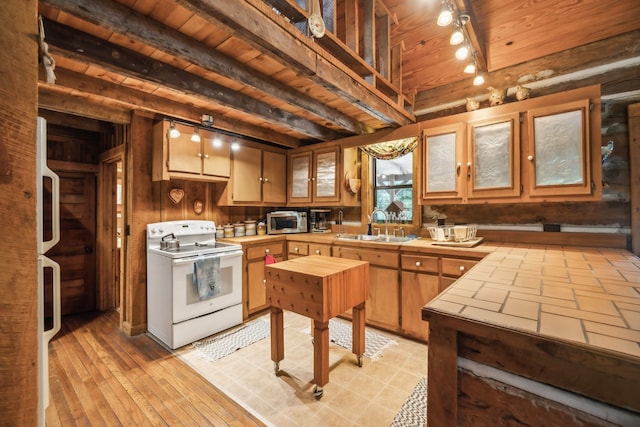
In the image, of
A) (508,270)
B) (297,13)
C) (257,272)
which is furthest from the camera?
(257,272)

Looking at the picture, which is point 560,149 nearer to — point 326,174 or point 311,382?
point 326,174

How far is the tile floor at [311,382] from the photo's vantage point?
5.78 feet

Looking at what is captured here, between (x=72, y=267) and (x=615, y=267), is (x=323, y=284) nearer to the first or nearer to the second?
(x=615, y=267)

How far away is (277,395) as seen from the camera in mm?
1944

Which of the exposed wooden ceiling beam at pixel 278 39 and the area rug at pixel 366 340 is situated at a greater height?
the exposed wooden ceiling beam at pixel 278 39

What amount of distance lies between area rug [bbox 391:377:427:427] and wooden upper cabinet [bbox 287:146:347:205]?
7.42 ft

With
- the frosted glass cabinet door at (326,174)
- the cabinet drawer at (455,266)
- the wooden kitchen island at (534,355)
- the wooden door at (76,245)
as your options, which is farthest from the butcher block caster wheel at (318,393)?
the wooden door at (76,245)

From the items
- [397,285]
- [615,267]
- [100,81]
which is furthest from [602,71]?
[100,81]

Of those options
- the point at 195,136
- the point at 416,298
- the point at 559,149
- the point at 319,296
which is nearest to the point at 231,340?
the point at 319,296

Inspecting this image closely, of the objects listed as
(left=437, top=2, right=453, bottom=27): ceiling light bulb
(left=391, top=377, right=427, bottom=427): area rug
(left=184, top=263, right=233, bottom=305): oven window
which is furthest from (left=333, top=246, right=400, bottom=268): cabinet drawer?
(left=437, top=2, right=453, bottom=27): ceiling light bulb

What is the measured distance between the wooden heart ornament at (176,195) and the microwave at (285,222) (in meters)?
1.17

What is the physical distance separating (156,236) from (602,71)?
464 cm

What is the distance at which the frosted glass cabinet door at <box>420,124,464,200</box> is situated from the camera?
2.65 metres

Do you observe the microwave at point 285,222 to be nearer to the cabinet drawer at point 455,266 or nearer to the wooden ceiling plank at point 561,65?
the cabinet drawer at point 455,266
